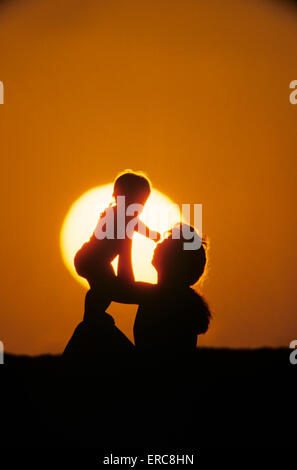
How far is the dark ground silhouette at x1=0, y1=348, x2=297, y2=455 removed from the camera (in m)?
4.32

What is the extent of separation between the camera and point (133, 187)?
4793 mm

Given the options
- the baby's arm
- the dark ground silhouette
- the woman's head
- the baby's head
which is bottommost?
the dark ground silhouette

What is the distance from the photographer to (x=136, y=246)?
19.7 feet

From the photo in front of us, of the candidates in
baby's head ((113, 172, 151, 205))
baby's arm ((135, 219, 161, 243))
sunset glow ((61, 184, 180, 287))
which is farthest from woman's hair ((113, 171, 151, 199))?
sunset glow ((61, 184, 180, 287))

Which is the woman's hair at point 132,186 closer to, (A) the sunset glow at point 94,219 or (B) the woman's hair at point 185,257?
(B) the woman's hair at point 185,257

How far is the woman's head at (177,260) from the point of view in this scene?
4.67 m

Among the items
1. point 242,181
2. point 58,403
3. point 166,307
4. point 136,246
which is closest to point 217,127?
point 242,181

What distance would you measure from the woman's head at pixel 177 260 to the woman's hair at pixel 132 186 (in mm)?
430

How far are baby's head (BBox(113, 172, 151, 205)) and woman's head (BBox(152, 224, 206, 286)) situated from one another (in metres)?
0.41

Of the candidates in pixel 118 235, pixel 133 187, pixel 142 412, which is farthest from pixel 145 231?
pixel 142 412

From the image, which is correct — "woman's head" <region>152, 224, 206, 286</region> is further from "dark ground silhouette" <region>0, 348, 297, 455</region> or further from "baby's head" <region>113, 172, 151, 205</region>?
"dark ground silhouette" <region>0, 348, 297, 455</region>

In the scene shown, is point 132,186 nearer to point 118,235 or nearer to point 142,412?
point 118,235

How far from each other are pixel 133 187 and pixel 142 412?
1831 millimetres

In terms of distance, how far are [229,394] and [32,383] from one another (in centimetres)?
185
